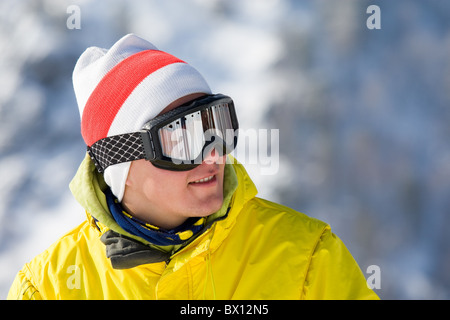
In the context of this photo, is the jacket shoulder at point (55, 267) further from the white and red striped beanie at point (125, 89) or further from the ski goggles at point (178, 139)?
the ski goggles at point (178, 139)

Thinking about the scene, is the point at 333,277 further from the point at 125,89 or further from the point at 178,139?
the point at 125,89

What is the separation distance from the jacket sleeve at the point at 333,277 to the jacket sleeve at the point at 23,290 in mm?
980

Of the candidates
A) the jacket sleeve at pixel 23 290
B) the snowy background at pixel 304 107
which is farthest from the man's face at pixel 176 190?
the snowy background at pixel 304 107

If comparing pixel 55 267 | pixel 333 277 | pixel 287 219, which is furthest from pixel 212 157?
pixel 55 267

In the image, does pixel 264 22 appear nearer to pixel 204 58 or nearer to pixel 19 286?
pixel 204 58

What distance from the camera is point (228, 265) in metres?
1.72

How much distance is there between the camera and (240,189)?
5.99 feet

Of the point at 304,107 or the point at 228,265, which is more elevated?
the point at 304,107

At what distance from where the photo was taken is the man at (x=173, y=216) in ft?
5.53

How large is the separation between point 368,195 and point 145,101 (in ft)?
5.60

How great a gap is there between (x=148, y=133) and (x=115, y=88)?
223mm

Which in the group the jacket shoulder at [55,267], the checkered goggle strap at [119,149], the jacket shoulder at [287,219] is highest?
the checkered goggle strap at [119,149]

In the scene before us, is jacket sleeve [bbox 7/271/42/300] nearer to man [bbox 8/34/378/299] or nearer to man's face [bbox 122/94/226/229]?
man [bbox 8/34/378/299]

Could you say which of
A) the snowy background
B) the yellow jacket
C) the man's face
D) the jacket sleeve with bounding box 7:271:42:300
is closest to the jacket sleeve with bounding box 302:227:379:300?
the yellow jacket
